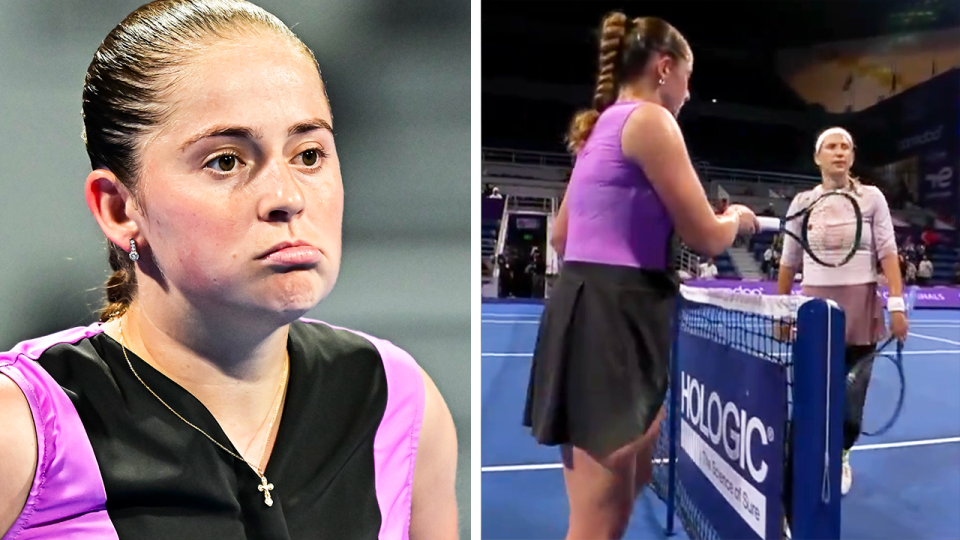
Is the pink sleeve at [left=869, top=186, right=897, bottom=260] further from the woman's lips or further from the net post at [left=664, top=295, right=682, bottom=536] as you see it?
the woman's lips

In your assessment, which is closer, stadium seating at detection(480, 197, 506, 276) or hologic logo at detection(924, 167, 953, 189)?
stadium seating at detection(480, 197, 506, 276)

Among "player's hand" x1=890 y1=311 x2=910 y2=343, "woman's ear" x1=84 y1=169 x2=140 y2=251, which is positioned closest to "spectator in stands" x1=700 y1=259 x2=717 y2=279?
"player's hand" x1=890 y1=311 x2=910 y2=343

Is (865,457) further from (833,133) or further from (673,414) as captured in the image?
(833,133)

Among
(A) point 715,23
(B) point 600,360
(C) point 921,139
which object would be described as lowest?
(B) point 600,360

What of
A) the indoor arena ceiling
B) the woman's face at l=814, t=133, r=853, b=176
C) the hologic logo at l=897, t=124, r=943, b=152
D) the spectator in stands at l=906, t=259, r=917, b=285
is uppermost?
the indoor arena ceiling

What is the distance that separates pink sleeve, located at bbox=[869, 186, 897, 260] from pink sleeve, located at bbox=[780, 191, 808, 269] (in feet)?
0.57

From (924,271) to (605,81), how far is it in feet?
2.99

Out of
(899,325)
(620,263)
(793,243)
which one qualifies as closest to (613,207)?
(620,263)

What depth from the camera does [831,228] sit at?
1477 mm

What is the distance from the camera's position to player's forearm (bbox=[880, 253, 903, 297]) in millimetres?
1481

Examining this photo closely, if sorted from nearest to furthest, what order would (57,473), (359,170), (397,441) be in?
(57,473) < (397,441) < (359,170)

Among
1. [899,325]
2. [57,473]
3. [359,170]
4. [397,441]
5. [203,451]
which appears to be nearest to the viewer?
[57,473]

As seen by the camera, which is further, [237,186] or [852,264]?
[852,264]

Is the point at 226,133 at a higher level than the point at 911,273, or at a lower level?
higher
